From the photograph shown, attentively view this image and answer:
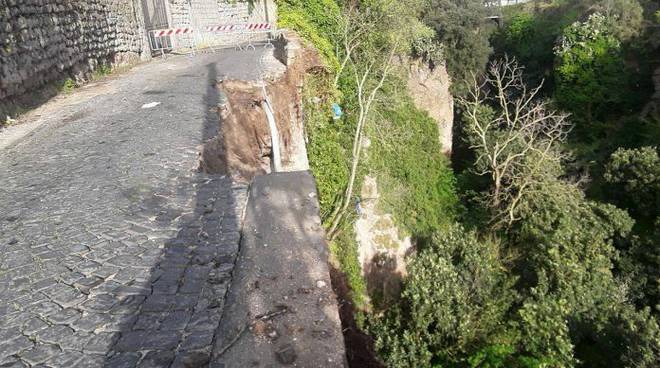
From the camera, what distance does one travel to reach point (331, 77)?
459 inches

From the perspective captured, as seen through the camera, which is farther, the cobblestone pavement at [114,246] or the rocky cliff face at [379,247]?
the rocky cliff face at [379,247]

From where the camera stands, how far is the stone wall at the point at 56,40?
23.2ft

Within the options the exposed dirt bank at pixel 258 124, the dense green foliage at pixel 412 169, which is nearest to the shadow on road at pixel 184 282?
the exposed dirt bank at pixel 258 124

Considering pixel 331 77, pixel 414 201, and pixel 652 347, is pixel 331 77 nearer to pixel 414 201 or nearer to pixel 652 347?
pixel 414 201

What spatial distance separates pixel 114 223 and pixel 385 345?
6377mm

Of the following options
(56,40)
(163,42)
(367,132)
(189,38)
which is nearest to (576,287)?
(367,132)

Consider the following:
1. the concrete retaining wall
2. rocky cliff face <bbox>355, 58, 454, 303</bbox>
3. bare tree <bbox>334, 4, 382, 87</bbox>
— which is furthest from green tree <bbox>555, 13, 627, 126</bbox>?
the concrete retaining wall

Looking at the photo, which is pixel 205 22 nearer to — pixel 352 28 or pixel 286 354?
pixel 352 28

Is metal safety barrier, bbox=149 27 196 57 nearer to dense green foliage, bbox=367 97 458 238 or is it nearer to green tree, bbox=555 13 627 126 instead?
dense green foliage, bbox=367 97 458 238

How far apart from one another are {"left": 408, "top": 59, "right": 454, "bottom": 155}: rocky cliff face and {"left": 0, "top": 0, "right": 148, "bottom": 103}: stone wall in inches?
459

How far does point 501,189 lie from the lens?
15375 mm

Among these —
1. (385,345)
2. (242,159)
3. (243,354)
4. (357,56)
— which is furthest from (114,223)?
(357,56)

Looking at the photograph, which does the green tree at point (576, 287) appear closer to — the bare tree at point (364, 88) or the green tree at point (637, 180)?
the green tree at point (637, 180)

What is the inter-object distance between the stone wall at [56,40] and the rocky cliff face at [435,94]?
38.3 ft
